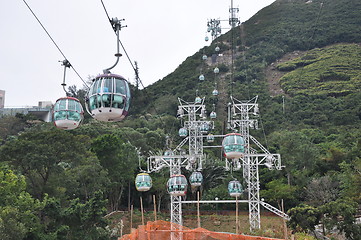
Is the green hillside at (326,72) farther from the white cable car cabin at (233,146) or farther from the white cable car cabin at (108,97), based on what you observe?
the white cable car cabin at (108,97)

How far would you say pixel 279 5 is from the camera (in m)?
117

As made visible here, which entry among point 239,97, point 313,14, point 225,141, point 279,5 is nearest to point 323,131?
point 239,97

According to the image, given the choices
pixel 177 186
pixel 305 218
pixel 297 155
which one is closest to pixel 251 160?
pixel 177 186

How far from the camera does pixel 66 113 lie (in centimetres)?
1125

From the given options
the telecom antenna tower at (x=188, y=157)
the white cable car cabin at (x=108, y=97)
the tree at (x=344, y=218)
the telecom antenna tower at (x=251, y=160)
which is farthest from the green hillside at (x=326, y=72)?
the white cable car cabin at (x=108, y=97)

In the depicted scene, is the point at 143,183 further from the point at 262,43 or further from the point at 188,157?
the point at 262,43

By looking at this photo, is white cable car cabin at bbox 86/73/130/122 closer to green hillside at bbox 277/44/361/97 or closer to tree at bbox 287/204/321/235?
tree at bbox 287/204/321/235

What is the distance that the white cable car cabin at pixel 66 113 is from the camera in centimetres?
1125

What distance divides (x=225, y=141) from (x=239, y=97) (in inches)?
1740

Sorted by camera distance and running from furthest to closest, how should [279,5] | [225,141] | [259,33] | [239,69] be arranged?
[279,5]
[259,33]
[239,69]
[225,141]

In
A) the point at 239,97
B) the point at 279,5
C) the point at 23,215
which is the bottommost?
the point at 23,215

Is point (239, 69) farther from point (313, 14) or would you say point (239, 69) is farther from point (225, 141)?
point (225, 141)

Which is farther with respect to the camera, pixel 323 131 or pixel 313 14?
pixel 313 14

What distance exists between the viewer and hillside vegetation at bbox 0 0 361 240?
22.0 meters
